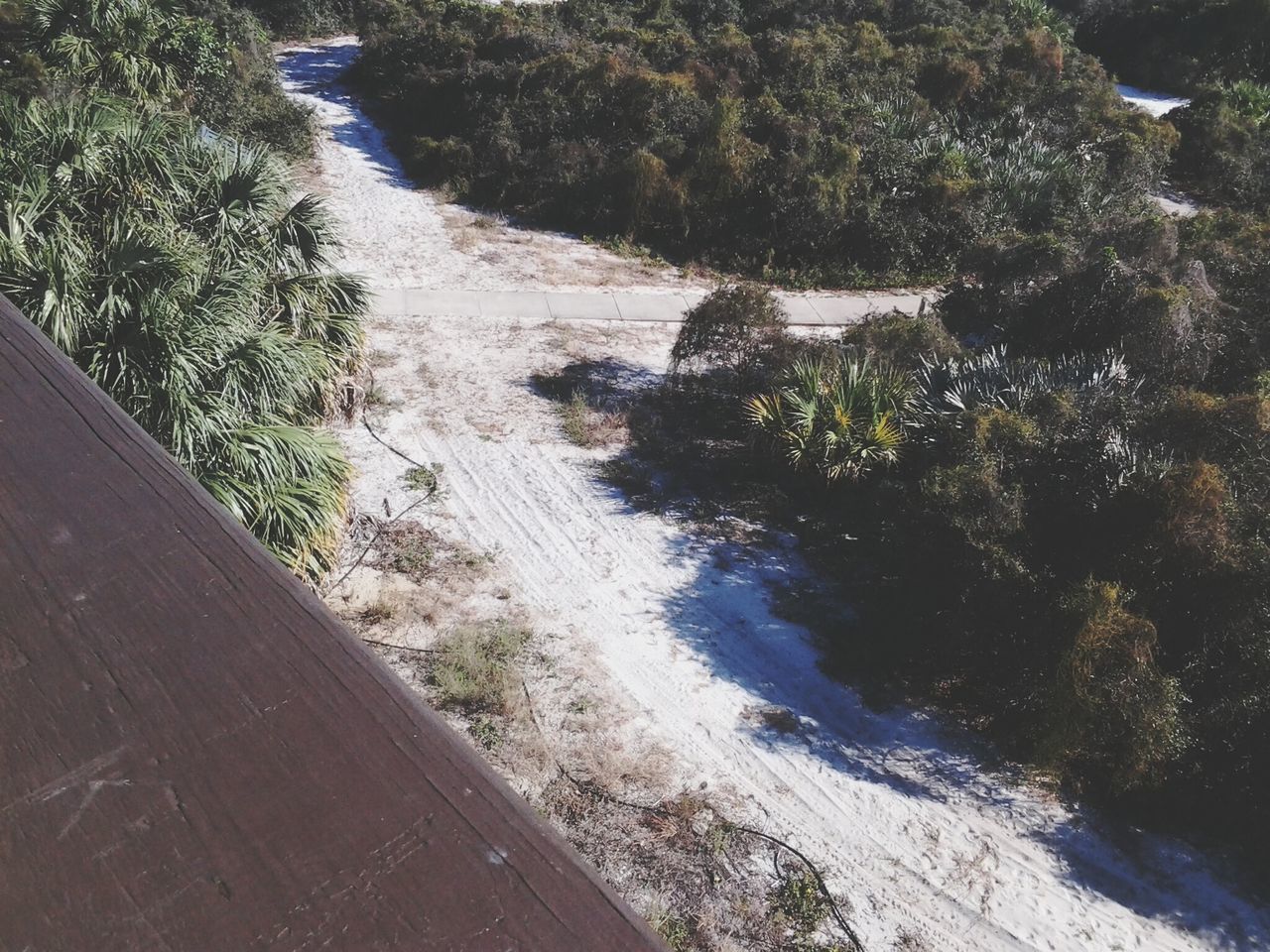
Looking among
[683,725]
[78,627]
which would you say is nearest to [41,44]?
[683,725]

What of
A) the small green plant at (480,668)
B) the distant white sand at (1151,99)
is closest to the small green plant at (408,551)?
the small green plant at (480,668)

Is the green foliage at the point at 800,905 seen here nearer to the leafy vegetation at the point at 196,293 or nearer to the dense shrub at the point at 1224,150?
the leafy vegetation at the point at 196,293

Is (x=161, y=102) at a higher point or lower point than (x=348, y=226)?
higher

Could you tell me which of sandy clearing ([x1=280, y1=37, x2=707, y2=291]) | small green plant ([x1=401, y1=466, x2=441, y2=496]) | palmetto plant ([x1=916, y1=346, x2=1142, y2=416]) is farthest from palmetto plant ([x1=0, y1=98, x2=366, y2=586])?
palmetto plant ([x1=916, y1=346, x2=1142, y2=416])

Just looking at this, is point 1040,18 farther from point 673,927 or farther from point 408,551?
point 673,927

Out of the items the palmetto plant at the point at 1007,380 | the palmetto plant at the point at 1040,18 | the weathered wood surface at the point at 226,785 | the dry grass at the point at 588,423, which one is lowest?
the dry grass at the point at 588,423

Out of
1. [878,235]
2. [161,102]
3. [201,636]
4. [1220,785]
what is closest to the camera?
[201,636]

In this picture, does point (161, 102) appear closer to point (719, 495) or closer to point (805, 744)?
point (719, 495)
